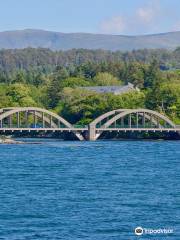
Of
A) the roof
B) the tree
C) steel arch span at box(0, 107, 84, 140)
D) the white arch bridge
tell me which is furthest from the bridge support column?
the tree

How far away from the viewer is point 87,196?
180ft

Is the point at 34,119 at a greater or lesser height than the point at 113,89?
lesser

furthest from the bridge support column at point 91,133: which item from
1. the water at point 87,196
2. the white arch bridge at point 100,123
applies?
the water at point 87,196

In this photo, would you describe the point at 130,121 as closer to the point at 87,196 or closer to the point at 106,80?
the point at 106,80

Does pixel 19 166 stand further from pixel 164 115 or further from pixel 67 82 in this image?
pixel 67 82

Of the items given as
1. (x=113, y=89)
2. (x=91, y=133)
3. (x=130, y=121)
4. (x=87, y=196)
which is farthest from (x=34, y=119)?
(x=87, y=196)

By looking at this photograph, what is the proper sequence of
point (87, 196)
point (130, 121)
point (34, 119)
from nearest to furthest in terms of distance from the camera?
1. point (87, 196)
2. point (130, 121)
3. point (34, 119)

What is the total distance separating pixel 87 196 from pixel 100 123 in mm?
85047

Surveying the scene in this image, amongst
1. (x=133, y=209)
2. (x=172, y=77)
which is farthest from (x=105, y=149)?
(x=172, y=77)

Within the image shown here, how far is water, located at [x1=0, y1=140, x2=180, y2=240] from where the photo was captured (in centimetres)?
4378

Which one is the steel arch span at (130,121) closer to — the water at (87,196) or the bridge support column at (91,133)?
the bridge support column at (91,133)

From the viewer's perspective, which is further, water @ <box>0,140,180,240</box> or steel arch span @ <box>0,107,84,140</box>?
steel arch span @ <box>0,107,84,140</box>

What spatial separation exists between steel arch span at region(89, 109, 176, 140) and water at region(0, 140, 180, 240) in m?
38.7

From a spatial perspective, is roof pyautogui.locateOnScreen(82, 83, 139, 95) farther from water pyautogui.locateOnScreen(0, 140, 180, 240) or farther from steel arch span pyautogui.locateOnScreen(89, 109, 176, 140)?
water pyautogui.locateOnScreen(0, 140, 180, 240)
